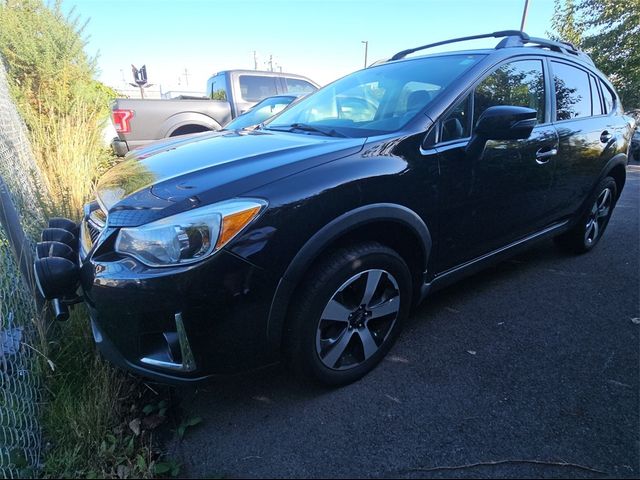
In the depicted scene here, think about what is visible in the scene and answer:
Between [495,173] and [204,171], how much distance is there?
5.53 ft

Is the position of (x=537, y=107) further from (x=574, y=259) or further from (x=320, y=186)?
(x=320, y=186)

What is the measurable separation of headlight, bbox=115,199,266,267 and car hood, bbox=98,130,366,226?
0.05 m

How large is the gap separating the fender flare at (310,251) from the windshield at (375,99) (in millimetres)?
504

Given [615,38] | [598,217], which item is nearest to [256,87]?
[598,217]

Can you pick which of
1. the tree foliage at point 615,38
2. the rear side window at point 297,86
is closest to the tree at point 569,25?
the tree foliage at point 615,38

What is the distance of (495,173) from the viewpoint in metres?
2.42

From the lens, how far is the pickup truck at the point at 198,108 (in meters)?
6.61

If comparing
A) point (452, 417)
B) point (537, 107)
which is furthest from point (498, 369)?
point (537, 107)

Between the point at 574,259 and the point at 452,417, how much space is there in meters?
2.63

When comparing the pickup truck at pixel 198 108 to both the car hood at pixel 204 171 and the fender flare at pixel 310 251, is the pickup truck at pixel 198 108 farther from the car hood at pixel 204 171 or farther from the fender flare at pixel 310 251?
the fender flare at pixel 310 251

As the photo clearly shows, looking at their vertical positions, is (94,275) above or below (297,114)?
below

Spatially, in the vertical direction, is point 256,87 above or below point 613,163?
above

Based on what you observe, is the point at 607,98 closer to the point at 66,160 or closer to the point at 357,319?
the point at 357,319

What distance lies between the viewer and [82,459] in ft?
5.51
